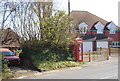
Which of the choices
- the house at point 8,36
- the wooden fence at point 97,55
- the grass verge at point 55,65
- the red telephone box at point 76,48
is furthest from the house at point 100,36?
the house at point 8,36

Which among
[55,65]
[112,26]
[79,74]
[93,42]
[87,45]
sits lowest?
[87,45]

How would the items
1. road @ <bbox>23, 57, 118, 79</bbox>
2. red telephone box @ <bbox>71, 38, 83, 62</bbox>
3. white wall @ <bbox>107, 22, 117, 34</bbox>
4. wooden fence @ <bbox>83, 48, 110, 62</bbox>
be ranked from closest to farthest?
road @ <bbox>23, 57, 118, 79</bbox>
red telephone box @ <bbox>71, 38, 83, 62</bbox>
wooden fence @ <bbox>83, 48, 110, 62</bbox>
white wall @ <bbox>107, 22, 117, 34</bbox>

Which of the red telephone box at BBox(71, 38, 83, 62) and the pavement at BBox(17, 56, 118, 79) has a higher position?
the red telephone box at BBox(71, 38, 83, 62)

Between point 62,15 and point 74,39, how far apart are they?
2815 millimetres

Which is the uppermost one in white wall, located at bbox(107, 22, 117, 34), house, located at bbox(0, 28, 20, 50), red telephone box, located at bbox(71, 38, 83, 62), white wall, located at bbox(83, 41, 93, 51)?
white wall, located at bbox(107, 22, 117, 34)

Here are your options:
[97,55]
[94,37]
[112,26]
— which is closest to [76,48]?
[97,55]

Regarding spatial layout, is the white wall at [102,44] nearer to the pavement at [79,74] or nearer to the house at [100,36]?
the house at [100,36]

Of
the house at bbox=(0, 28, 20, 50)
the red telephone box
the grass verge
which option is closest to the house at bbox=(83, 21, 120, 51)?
the red telephone box

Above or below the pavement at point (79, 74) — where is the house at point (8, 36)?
above

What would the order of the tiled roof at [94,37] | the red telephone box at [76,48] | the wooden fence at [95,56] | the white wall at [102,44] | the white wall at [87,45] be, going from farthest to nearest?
1. the tiled roof at [94,37]
2. the white wall at [102,44]
3. the white wall at [87,45]
4. the wooden fence at [95,56]
5. the red telephone box at [76,48]

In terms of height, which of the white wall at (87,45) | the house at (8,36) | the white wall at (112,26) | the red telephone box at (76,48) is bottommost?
the white wall at (87,45)

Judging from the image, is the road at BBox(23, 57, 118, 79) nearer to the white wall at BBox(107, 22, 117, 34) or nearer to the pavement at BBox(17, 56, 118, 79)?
the pavement at BBox(17, 56, 118, 79)

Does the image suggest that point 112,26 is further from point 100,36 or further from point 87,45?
point 87,45

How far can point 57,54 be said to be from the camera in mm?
15797
